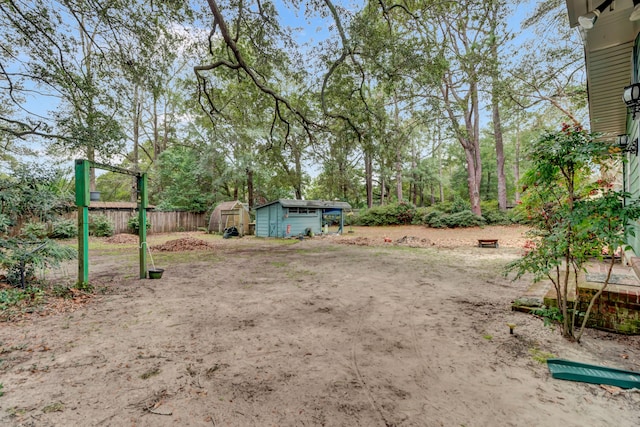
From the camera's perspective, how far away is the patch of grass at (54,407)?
1.87m

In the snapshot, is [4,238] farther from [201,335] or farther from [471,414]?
[471,414]

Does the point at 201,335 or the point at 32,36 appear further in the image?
the point at 32,36

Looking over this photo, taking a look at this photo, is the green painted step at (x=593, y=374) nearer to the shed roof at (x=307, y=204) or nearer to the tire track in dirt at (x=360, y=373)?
the tire track in dirt at (x=360, y=373)

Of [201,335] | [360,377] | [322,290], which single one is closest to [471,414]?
[360,377]

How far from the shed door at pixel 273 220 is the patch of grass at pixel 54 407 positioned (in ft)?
45.8

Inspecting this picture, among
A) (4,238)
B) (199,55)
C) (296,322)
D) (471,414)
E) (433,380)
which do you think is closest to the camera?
(471,414)

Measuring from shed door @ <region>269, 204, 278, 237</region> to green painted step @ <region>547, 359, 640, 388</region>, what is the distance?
14.3 metres

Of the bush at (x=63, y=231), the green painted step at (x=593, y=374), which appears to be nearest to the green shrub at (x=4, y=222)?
the green painted step at (x=593, y=374)

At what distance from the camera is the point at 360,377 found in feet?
7.46

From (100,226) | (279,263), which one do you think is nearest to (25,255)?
(279,263)

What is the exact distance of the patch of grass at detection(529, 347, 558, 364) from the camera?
2.48m

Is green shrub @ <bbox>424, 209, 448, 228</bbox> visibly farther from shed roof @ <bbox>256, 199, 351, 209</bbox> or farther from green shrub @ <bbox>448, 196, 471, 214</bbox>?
shed roof @ <bbox>256, 199, 351, 209</bbox>

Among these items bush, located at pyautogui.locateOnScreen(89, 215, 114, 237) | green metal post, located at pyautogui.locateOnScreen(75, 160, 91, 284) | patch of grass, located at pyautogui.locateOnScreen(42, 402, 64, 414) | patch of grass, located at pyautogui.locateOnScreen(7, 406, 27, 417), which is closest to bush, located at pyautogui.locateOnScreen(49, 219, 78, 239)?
bush, located at pyautogui.locateOnScreen(89, 215, 114, 237)

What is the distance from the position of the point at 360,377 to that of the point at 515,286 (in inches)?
174
